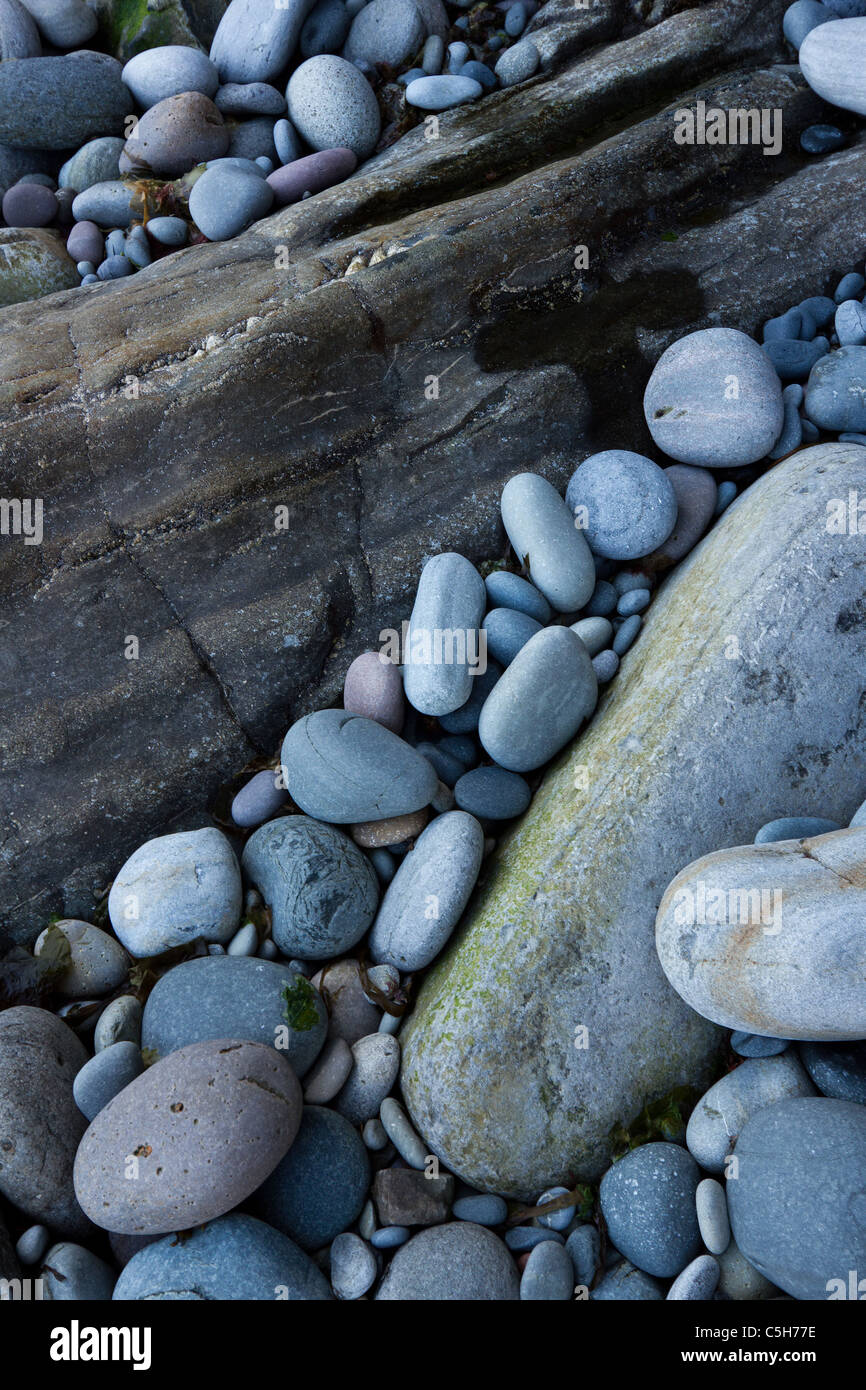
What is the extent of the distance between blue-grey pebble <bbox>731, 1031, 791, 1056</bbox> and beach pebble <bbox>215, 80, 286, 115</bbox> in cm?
556

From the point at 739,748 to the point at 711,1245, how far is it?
4.99 feet

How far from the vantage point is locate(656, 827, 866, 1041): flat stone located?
104 inches

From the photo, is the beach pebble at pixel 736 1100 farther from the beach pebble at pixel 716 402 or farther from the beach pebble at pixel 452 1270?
the beach pebble at pixel 716 402

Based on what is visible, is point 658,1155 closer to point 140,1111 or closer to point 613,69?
point 140,1111

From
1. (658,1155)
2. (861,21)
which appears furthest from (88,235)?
(658,1155)

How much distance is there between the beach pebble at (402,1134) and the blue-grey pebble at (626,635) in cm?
189

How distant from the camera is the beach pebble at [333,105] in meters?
5.35

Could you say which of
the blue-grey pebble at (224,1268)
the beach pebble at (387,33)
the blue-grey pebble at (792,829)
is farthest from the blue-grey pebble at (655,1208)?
the beach pebble at (387,33)

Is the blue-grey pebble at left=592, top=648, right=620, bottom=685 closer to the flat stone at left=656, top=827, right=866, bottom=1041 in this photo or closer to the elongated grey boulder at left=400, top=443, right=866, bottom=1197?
the elongated grey boulder at left=400, top=443, right=866, bottom=1197

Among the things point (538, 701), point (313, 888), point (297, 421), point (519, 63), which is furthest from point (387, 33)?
point (313, 888)

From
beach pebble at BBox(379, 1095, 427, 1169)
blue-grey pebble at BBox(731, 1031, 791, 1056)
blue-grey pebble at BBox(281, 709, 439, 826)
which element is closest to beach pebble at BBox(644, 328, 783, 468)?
blue-grey pebble at BBox(281, 709, 439, 826)

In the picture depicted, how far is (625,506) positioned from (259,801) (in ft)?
6.23

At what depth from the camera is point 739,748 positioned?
3.27 metres

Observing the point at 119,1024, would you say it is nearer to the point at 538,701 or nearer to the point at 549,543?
the point at 538,701
